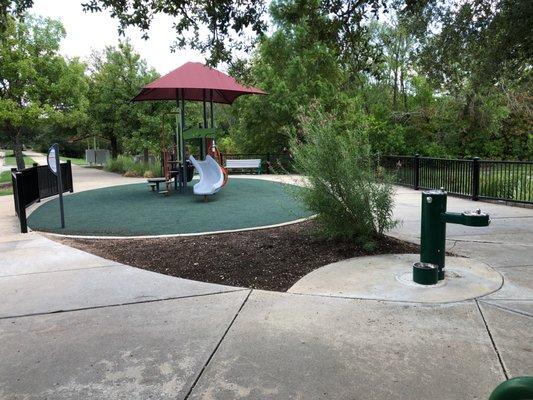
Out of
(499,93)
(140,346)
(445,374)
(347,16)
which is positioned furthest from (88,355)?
(499,93)

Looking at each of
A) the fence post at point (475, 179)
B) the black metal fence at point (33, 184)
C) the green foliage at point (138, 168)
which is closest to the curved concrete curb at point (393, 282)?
the black metal fence at point (33, 184)

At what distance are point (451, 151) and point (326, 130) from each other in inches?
711

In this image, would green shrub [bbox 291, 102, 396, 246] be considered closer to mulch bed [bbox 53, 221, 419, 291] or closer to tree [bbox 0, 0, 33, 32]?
mulch bed [bbox 53, 221, 419, 291]

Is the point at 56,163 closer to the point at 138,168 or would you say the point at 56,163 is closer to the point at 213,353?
the point at 213,353

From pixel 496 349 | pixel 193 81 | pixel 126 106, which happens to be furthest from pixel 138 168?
pixel 496 349

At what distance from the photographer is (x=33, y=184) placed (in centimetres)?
1167

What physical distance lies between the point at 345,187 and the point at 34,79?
18.0m

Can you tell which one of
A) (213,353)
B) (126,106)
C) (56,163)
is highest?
(126,106)

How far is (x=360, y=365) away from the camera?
310cm

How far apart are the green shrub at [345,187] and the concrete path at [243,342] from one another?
5.71ft

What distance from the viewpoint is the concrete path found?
289 centimetres

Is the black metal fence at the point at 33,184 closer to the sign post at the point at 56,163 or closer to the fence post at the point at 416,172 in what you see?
the sign post at the point at 56,163

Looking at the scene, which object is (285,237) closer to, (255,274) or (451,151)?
(255,274)

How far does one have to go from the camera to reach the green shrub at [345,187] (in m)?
6.06
